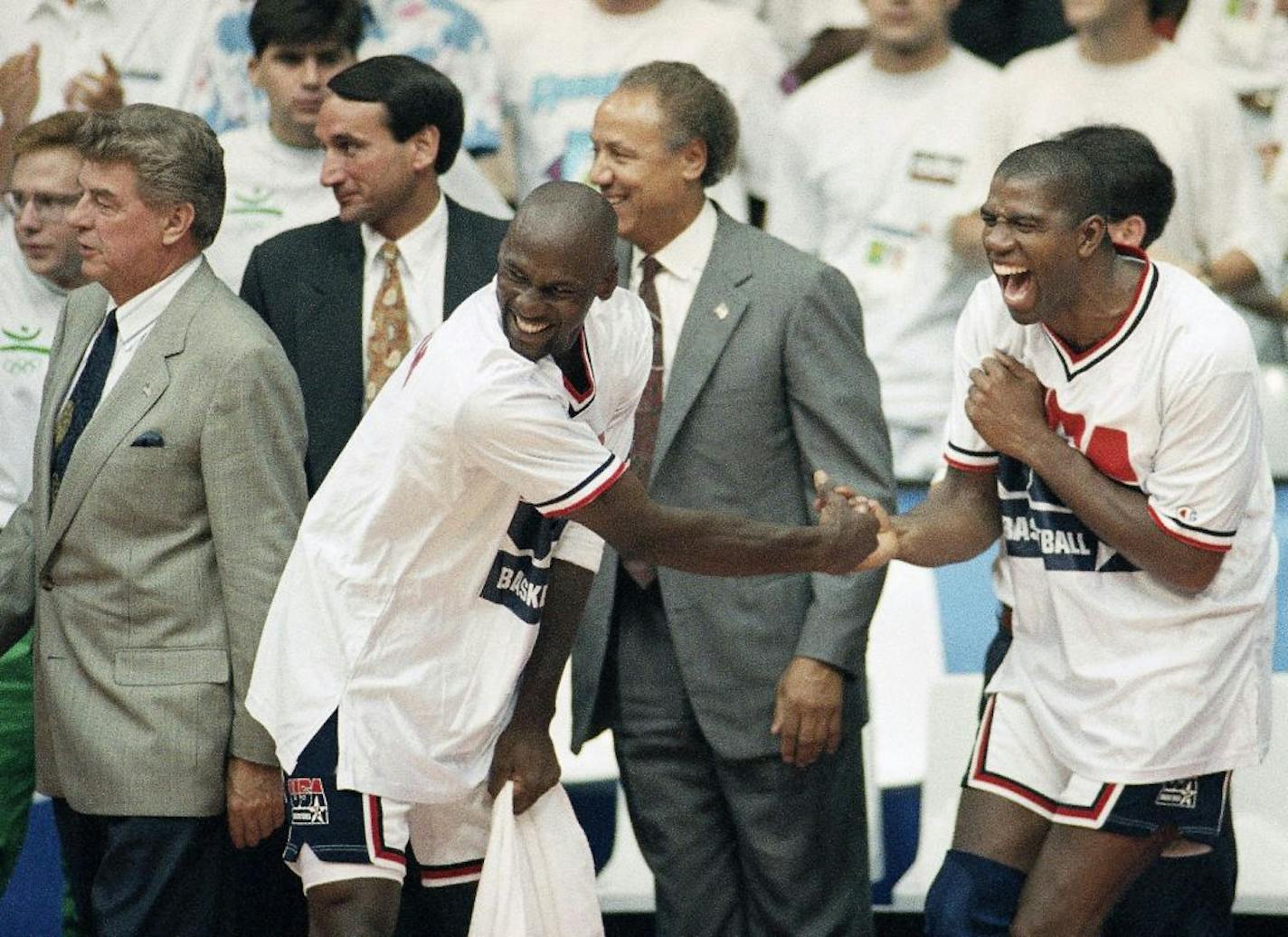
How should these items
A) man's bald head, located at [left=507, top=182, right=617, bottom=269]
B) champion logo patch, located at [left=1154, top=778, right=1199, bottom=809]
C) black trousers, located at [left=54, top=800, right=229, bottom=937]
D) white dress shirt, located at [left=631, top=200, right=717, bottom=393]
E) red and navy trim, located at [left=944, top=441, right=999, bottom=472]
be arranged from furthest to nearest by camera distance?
white dress shirt, located at [left=631, top=200, right=717, bottom=393], red and navy trim, located at [left=944, top=441, right=999, bottom=472], black trousers, located at [left=54, top=800, right=229, bottom=937], champion logo patch, located at [left=1154, top=778, right=1199, bottom=809], man's bald head, located at [left=507, top=182, right=617, bottom=269]

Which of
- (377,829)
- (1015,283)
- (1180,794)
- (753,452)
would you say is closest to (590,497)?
(377,829)

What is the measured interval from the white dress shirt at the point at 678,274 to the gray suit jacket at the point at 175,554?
33.3 inches

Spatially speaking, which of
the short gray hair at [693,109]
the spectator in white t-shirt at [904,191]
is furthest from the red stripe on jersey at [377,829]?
the spectator in white t-shirt at [904,191]

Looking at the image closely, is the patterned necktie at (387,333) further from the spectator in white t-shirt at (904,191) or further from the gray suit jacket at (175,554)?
the spectator in white t-shirt at (904,191)

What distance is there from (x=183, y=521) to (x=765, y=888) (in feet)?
4.68

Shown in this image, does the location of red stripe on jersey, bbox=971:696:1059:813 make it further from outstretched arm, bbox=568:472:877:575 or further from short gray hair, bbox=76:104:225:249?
short gray hair, bbox=76:104:225:249

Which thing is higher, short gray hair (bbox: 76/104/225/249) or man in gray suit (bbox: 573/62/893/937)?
short gray hair (bbox: 76/104/225/249)

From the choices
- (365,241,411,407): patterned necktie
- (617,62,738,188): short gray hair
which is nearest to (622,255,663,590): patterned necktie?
(617,62,738,188): short gray hair

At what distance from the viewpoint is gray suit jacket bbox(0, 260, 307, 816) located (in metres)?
3.93

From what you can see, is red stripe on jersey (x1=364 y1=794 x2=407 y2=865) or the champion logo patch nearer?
red stripe on jersey (x1=364 y1=794 x2=407 y2=865)

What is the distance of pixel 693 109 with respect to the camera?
181 inches

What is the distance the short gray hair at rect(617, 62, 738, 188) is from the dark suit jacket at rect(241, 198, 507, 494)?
501mm

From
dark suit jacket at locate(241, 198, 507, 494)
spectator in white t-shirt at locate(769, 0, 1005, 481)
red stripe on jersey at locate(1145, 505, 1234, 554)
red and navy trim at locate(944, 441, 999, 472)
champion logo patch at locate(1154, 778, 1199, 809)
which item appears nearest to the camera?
red stripe on jersey at locate(1145, 505, 1234, 554)

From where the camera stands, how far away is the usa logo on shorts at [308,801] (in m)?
3.64
